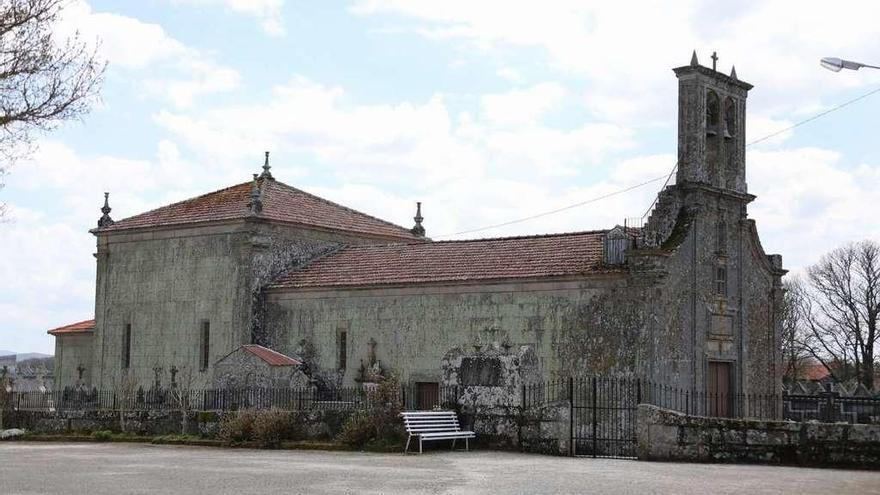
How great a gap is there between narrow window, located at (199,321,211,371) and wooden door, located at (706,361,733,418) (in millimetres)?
16133

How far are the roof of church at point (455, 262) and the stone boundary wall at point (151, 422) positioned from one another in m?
7.05

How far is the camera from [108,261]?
1663 inches

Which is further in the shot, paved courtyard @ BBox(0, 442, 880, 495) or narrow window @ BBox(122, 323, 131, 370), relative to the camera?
narrow window @ BBox(122, 323, 131, 370)

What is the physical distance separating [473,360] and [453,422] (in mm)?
1505

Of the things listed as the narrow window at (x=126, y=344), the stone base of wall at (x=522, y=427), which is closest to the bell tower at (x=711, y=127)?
the stone base of wall at (x=522, y=427)

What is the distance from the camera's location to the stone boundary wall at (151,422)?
92.5 ft

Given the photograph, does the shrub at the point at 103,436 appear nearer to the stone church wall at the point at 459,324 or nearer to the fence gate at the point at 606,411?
the stone church wall at the point at 459,324

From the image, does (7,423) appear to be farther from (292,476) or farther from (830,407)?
(830,407)

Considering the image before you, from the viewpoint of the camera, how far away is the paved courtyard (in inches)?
709

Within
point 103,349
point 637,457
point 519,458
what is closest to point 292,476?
point 519,458

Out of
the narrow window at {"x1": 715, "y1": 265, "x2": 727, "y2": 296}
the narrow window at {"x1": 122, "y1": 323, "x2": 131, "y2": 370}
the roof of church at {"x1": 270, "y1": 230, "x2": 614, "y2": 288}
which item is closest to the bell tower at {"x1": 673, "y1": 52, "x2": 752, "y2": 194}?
the narrow window at {"x1": 715, "y1": 265, "x2": 727, "y2": 296}

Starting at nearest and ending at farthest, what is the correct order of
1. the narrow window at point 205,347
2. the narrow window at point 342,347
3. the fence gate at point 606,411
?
the fence gate at point 606,411 → the narrow window at point 342,347 → the narrow window at point 205,347

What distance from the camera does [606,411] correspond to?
30.1m

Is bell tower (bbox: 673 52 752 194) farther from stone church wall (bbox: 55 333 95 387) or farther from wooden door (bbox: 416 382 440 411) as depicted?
stone church wall (bbox: 55 333 95 387)
